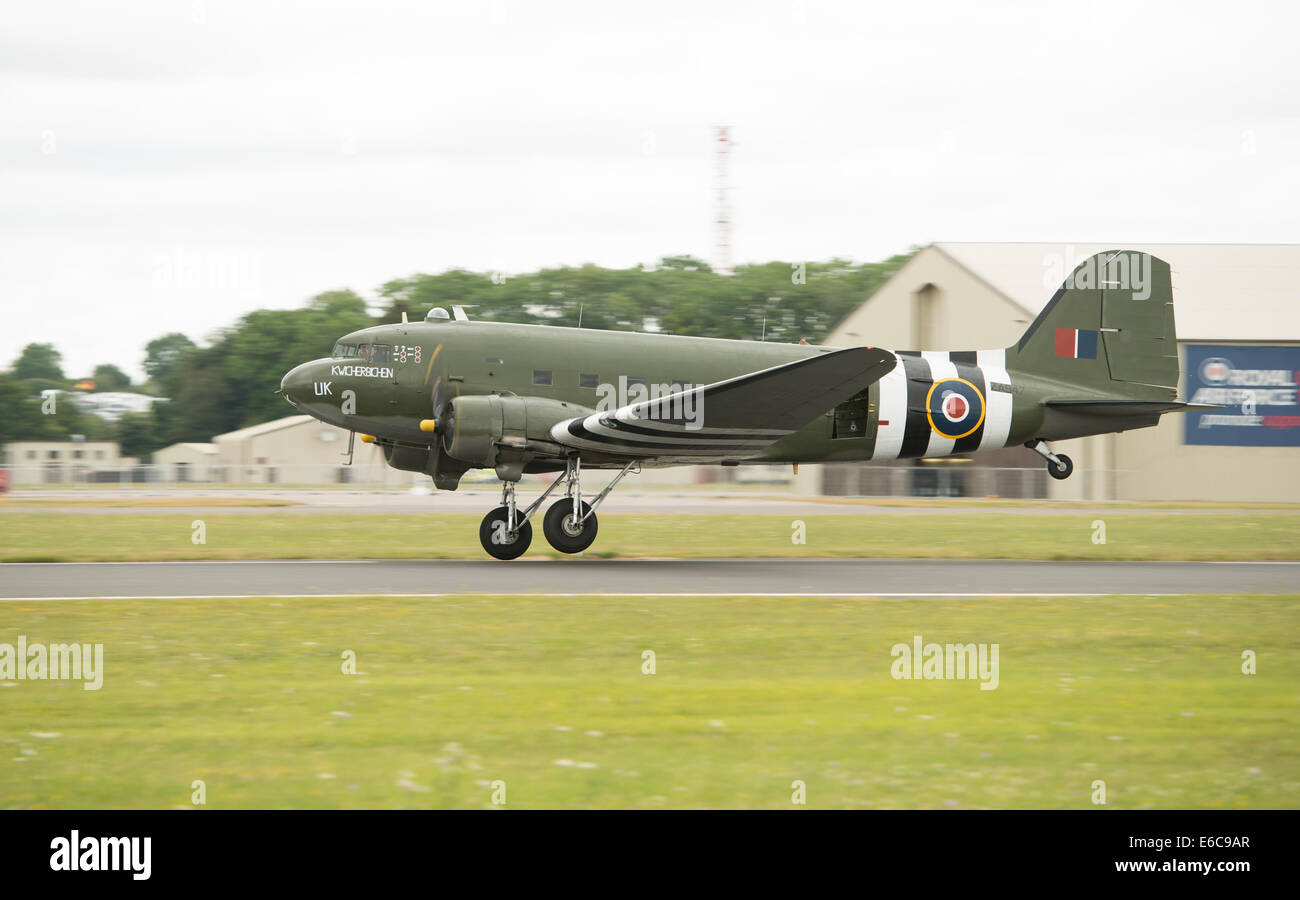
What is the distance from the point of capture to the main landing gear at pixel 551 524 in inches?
810

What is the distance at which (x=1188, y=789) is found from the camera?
775 centimetres

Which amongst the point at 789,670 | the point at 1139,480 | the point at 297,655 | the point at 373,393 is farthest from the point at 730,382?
the point at 1139,480

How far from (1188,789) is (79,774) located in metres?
7.49

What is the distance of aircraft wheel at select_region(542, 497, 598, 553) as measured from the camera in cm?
2058

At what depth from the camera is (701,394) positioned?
18938 millimetres

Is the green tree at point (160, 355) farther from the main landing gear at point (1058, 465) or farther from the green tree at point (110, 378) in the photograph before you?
the main landing gear at point (1058, 465)

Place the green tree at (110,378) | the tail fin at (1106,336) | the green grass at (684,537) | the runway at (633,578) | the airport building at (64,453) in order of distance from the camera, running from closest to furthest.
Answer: the runway at (633,578), the green grass at (684,537), the tail fin at (1106,336), the airport building at (64,453), the green tree at (110,378)

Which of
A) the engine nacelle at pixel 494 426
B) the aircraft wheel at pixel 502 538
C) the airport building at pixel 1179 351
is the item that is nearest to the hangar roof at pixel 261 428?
the airport building at pixel 1179 351

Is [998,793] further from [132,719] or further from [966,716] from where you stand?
[132,719]

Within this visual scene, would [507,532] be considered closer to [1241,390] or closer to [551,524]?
[551,524]

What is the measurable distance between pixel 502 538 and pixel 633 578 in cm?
345

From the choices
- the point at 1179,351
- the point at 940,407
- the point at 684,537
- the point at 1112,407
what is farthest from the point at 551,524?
the point at 1179,351

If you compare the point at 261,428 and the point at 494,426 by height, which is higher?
the point at 261,428

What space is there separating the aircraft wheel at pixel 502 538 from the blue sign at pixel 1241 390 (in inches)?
1305
